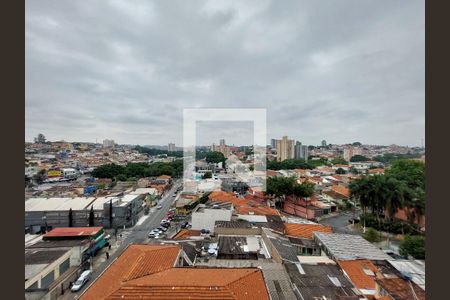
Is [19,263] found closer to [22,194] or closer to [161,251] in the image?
[22,194]

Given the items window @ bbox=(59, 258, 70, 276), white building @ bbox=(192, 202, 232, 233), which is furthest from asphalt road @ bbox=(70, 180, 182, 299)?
white building @ bbox=(192, 202, 232, 233)

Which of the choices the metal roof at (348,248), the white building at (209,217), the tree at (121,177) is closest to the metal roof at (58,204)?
the white building at (209,217)

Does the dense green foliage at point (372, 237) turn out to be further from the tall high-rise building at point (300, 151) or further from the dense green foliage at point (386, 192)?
the tall high-rise building at point (300, 151)

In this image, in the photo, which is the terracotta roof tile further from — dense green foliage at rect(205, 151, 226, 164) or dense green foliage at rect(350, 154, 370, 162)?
dense green foliage at rect(350, 154, 370, 162)

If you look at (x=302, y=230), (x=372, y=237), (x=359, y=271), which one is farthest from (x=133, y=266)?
(x=372, y=237)

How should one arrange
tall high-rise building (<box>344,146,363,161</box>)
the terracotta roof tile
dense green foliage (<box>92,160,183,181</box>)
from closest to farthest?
the terracotta roof tile < dense green foliage (<box>92,160,183,181</box>) < tall high-rise building (<box>344,146,363,161</box>)

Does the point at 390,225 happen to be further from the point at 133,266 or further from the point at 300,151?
the point at 300,151
